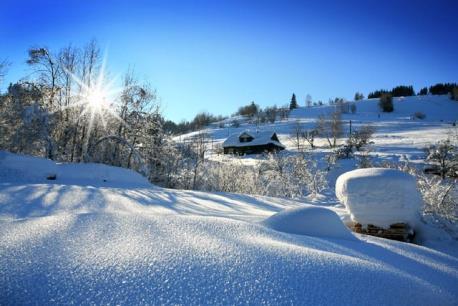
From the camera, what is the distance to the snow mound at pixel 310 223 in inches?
124

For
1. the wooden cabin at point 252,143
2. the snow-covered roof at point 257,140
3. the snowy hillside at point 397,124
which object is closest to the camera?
the snowy hillside at point 397,124

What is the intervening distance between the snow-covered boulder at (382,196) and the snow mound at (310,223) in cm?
283

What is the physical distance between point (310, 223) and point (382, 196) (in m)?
3.31

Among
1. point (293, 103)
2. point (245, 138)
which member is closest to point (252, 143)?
point (245, 138)

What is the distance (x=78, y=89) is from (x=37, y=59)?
2.41m

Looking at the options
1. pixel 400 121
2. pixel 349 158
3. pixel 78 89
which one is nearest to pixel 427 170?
pixel 349 158

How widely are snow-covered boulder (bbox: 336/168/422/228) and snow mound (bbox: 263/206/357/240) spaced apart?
2.83m

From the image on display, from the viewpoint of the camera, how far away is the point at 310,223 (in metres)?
3.22

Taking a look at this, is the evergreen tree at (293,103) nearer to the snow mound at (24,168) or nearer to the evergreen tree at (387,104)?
the evergreen tree at (387,104)

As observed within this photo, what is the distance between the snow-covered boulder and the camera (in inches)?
225

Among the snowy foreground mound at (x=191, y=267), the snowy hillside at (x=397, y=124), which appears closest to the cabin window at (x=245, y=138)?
the snowy hillside at (x=397, y=124)

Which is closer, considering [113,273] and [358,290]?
[113,273]

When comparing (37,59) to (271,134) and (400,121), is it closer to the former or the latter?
(271,134)

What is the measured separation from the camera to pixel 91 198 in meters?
5.29
